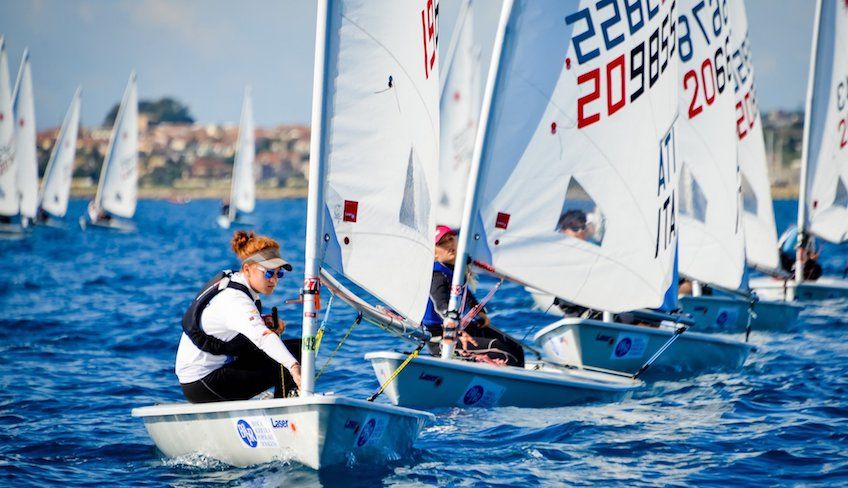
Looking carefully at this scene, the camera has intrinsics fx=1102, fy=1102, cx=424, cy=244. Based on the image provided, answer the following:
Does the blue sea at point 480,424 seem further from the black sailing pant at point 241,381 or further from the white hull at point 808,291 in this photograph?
the white hull at point 808,291

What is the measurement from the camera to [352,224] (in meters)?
5.75

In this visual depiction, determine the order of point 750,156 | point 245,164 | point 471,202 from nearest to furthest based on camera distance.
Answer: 1. point 471,202
2. point 750,156
3. point 245,164

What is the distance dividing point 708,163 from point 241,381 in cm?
675

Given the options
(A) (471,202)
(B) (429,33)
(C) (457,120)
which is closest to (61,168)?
(C) (457,120)

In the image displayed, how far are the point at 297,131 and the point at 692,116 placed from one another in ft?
558

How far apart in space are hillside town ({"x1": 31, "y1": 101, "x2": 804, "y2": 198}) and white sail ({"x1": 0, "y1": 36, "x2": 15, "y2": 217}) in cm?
7789

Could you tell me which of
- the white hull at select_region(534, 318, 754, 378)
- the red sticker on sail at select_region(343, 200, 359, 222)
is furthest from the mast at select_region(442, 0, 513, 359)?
the red sticker on sail at select_region(343, 200, 359, 222)

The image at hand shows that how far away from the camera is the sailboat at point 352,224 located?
5.47 metres

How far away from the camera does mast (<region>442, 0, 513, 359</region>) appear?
739 cm

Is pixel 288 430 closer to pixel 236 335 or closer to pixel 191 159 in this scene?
pixel 236 335

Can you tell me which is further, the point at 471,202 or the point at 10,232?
the point at 10,232

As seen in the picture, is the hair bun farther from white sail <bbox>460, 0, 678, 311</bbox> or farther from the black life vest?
white sail <bbox>460, 0, 678, 311</bbox>

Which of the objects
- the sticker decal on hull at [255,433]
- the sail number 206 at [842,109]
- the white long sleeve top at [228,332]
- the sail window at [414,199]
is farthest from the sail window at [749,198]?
the sticker decal on hull at [255,433]

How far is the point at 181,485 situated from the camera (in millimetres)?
5602
